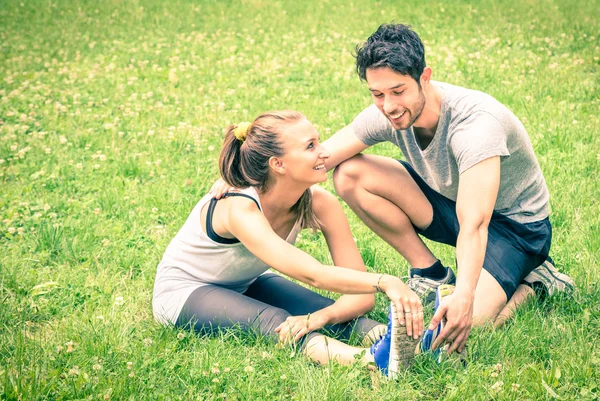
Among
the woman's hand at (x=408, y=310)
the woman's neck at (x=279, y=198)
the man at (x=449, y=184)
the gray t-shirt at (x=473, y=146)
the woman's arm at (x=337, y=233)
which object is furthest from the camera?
the woman's arm at (x=337, y=233)

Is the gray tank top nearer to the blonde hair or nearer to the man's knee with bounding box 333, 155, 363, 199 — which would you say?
the blonde hair

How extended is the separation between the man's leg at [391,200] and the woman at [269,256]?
42 cm

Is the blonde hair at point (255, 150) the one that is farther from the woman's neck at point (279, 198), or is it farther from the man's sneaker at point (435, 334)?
the man's sneaker at point (435, 334)

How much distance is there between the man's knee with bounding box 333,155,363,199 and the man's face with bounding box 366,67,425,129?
59 cm

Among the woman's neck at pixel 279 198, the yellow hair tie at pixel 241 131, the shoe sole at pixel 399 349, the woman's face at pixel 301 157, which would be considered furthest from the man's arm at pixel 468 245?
the yellow hair tie at pixel 241 131

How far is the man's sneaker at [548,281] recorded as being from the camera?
3963mm

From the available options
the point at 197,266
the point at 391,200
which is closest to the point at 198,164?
the point at 391,200

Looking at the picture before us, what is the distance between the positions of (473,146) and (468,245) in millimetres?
492

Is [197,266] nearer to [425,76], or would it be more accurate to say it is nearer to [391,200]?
[391,200]

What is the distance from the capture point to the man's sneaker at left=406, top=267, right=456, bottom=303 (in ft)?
13.3

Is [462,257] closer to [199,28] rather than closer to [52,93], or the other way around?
[52,93]

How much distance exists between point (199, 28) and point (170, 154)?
5769 millimetres

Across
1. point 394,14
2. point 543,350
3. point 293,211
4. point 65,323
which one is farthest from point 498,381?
point 394,14

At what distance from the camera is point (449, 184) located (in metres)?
3.98
